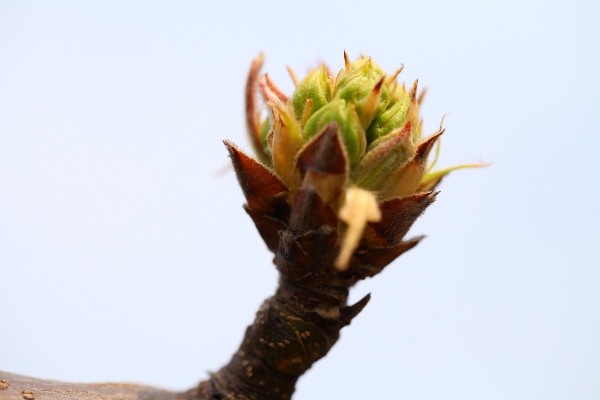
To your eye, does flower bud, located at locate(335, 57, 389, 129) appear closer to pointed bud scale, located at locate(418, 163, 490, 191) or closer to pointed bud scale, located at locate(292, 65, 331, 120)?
pointed bud scale, located at locate(292, 65, 331, 120)

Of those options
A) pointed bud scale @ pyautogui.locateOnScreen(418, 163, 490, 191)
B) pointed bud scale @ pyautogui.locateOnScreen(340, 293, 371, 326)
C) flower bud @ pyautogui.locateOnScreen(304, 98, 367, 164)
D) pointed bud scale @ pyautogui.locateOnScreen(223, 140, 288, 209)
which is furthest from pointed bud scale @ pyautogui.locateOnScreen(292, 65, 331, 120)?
pointed bud scale @ pyautogui.locateOnScreen(340, 293, 371, 326)

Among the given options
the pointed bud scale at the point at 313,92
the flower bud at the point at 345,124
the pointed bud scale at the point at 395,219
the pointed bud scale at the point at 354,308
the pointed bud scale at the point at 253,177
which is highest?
the pointed bud scale at the point at 313,92

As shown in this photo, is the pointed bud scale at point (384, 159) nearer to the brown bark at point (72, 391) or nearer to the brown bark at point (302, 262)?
the brown bark at point (302, 262)

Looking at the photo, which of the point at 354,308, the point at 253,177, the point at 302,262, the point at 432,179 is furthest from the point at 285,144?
the point at 354,308

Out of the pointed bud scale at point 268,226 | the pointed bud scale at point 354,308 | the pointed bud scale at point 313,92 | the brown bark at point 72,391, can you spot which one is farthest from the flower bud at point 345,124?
the brown bark at point 72,391

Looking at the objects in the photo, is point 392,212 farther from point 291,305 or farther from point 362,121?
point 291,305

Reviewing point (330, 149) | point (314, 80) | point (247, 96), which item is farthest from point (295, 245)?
point (247, 96)

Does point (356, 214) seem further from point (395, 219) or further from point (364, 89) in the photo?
point (364, 89)
